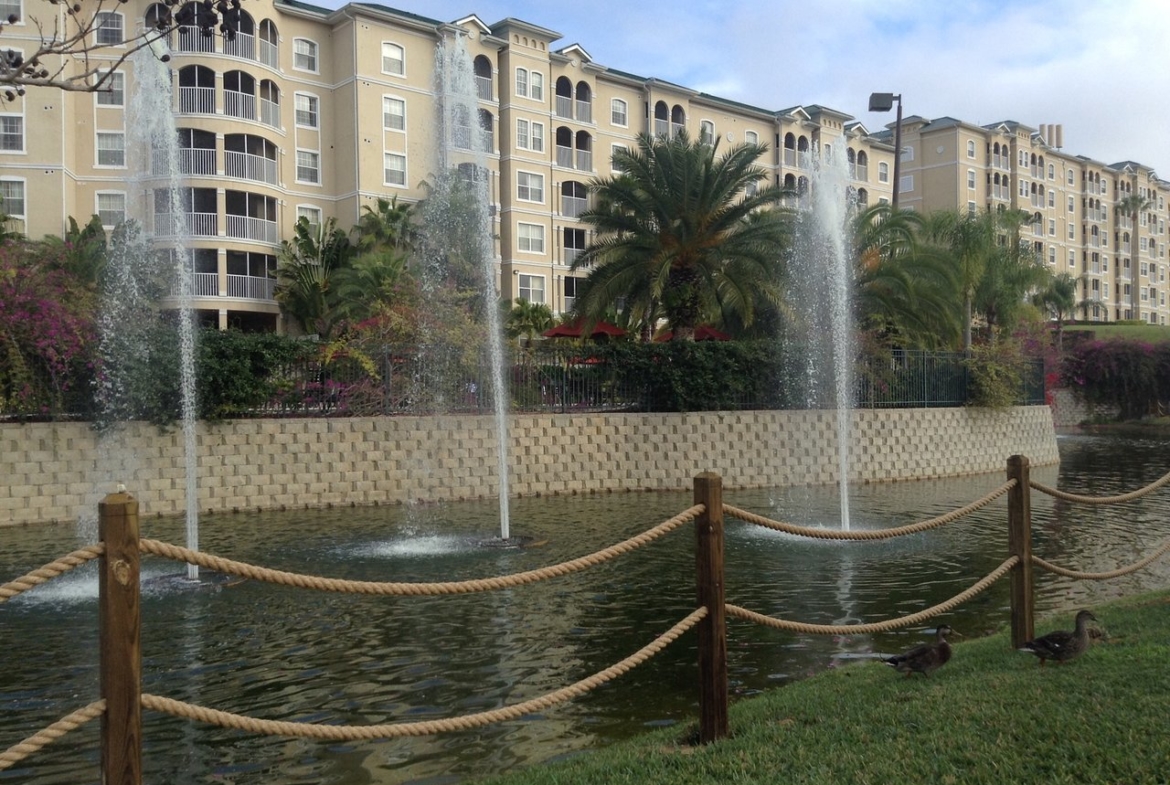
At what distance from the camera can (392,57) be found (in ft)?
140

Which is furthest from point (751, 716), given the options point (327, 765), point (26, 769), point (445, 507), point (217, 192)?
point (217, 192)

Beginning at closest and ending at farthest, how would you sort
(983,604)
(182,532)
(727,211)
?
(983,604) < (182,532) < (727,211)

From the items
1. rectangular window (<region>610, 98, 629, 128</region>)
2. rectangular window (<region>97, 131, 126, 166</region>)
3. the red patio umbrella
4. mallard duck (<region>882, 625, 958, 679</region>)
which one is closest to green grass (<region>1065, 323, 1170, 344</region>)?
rectangular window (<region>610, 98, 629, 128</region>)

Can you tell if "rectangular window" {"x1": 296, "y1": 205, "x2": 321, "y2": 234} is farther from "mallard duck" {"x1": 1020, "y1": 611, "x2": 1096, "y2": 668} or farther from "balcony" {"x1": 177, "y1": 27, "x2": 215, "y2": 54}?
"mallard duck" {"x1": 1020, "y1": 611, "x2": 1096, "y2": 668}

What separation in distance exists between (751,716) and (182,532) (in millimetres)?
13425

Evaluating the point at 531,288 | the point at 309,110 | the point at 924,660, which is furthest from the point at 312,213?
the point at 924,660

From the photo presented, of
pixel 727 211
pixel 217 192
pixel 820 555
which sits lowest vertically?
pixel 820 555

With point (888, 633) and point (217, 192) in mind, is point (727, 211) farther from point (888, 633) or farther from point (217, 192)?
point (217, 192)

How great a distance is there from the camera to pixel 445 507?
805 inches

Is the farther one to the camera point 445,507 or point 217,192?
point 217,192

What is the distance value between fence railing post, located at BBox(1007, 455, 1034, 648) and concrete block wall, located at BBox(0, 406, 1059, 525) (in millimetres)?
15497

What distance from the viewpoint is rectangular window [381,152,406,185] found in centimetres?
4244

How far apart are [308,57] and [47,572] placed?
42.4 metres

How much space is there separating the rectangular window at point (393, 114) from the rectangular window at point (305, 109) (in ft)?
9.84
